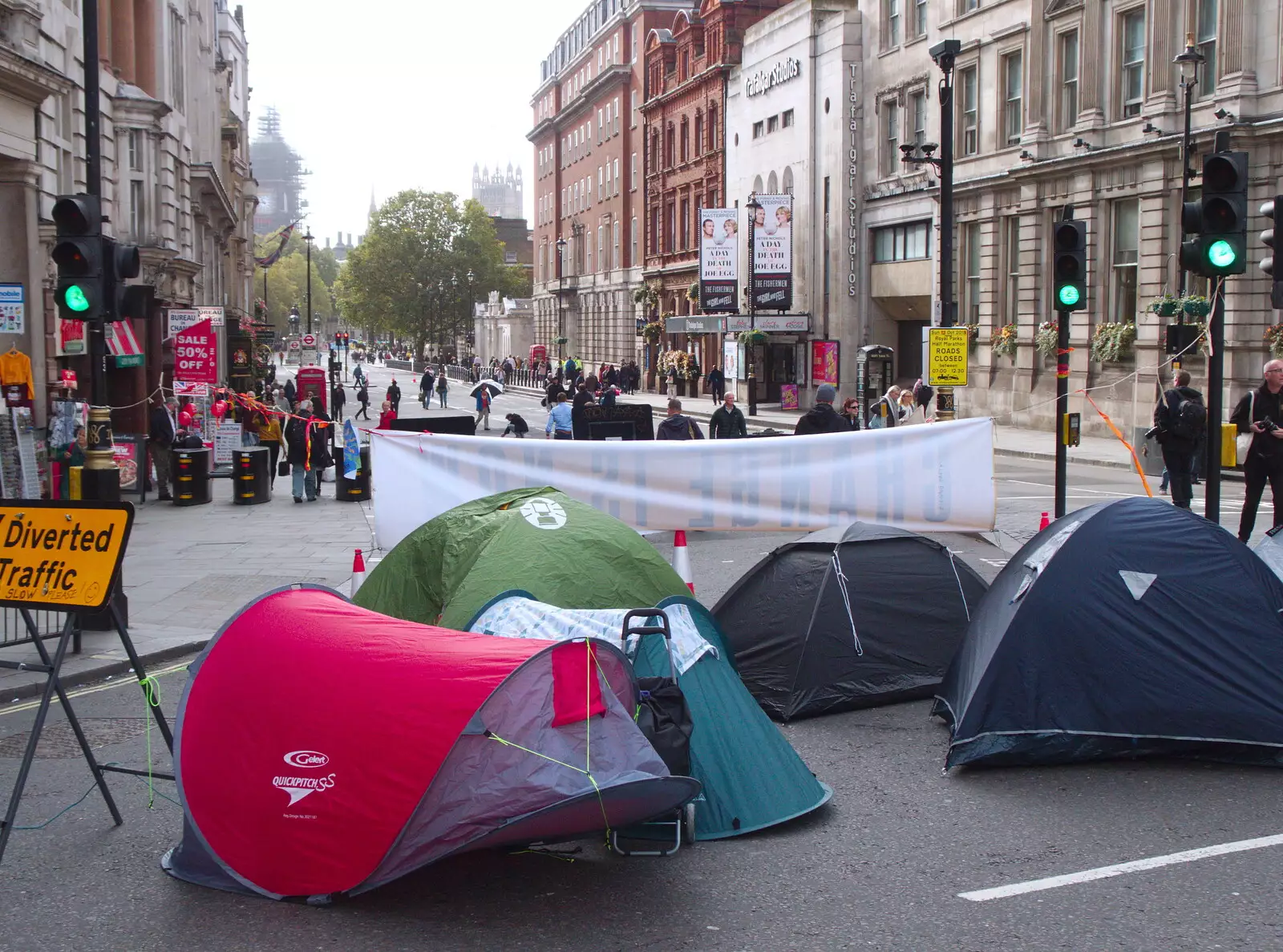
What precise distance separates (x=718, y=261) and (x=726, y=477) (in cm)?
4164

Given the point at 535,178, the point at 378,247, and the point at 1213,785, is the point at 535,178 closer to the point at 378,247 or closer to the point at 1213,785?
the point at 378,247

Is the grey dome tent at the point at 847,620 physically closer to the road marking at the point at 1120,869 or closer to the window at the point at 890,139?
the road marking at the point at 1120,869

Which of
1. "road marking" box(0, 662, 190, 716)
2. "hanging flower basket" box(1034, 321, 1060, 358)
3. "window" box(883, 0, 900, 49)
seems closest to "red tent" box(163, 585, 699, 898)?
"road marking" box(0, 662, 190, 716)

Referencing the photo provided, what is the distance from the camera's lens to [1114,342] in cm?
3425

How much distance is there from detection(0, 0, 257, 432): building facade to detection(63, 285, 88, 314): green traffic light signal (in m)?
2.78

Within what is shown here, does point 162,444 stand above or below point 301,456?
above

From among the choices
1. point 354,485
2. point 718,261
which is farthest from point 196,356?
point 718,261

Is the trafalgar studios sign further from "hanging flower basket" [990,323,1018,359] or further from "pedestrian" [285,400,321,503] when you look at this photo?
"pedestrian" [285,400,321,503]

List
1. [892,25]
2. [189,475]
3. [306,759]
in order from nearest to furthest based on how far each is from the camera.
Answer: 1. [306,759]
2. [189,475]
3. [892,25]

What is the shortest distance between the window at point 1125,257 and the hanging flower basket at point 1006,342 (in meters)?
3.90

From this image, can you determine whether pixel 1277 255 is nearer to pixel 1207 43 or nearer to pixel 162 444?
pixel 162 444

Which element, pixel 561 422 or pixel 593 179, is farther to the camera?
pixel 593 179

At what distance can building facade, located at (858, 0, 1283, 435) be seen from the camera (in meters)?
30.2

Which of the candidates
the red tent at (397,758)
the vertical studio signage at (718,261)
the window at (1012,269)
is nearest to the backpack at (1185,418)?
the red tent at (397,758)
